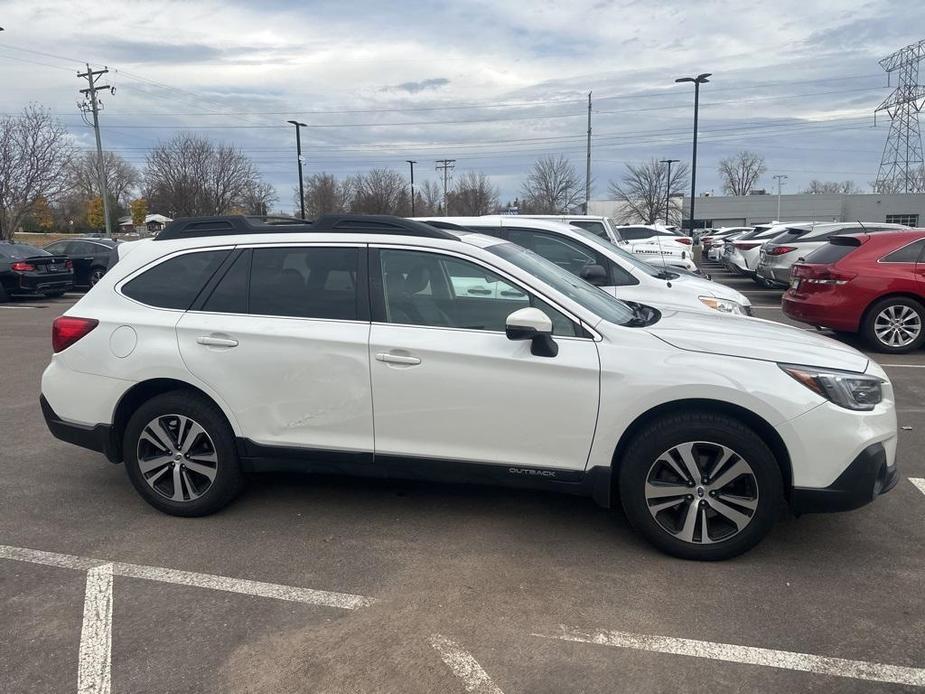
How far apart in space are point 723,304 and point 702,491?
4271 millimetres

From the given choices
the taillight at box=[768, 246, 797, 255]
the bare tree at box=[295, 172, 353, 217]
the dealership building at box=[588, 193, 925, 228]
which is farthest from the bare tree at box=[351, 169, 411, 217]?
the taillight at box=[768, 246, 797, 255]

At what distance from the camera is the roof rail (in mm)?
4129

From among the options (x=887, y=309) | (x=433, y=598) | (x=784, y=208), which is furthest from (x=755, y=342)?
(x=784, y=208)

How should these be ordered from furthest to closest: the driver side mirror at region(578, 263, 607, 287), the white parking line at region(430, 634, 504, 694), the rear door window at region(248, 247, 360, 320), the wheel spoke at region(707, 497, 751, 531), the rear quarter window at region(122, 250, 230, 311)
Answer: the driver side mirror at region(578, 263, 607, 287) < the rear quarter window at region(122, 250, 230, 311) < the rear door window at region(248, 247, 360, 320) < the wheel spoke at region(707, 497, 751, 531) < the white parking line at region(430, 634, 504, 694)

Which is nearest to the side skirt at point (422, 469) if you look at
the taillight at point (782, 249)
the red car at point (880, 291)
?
the red car at point (880, 291)

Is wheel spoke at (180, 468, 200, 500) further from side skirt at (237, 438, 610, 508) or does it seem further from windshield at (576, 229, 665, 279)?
windshield at (576, 229, 665, 279)

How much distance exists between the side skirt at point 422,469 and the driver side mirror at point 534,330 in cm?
64

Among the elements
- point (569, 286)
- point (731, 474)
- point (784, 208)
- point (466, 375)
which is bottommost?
point (731, 474)

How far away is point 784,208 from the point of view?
264 ft

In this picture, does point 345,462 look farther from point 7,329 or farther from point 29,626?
point 7,329

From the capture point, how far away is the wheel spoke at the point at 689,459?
358 cm

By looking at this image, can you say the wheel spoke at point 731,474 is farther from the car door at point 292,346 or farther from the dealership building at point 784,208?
the dealership building at point 784,208

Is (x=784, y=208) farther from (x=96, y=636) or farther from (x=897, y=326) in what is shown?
(x=96, y=636)

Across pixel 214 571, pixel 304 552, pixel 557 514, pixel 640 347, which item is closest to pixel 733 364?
pixel 640 347
